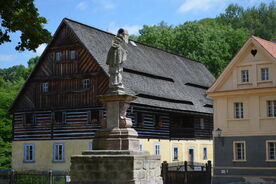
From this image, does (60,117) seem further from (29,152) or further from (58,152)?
(29,152)

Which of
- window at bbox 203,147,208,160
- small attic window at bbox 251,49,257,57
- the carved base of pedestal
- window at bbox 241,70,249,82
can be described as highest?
small attic window at bbox 251,49,257,57

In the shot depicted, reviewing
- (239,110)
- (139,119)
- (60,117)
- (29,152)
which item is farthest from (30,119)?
(239,110)

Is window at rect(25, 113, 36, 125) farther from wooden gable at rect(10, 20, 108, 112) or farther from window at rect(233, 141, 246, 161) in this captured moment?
window at rect(233, 141, 246, 161)

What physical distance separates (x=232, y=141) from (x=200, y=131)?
14.3 meters

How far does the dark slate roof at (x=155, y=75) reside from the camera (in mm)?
37438

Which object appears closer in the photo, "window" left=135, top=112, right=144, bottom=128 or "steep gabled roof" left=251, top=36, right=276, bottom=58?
"steep gabled roof" left=251, top=36, right=276, bottom=58

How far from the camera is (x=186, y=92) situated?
4450cm

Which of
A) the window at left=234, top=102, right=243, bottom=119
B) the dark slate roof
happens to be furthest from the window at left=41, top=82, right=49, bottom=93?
the window at left=234, top=102, right=243, bottom=119

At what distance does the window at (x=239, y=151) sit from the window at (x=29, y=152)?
16.1 metres

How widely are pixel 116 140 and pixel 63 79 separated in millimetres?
22944

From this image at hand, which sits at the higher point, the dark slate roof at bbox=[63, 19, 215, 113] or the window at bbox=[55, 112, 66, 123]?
the dark slate roof at bbox=[63, 19, 215, 113]

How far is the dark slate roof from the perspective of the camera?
3744 centimetres

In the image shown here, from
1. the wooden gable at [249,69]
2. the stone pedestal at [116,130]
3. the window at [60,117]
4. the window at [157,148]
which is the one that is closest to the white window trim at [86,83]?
the window at [60,117]

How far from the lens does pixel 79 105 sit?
36750mm
